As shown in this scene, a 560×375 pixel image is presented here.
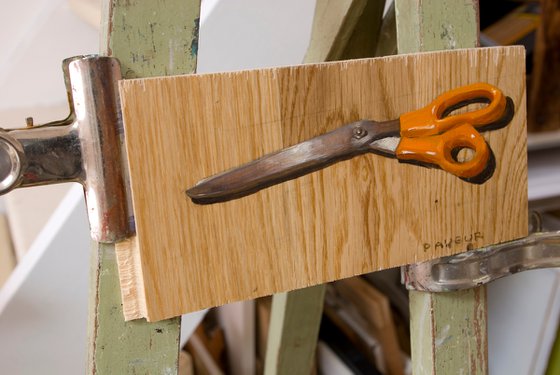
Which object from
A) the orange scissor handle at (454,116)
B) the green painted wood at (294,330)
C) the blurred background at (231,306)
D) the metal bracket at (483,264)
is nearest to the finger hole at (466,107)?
the orange scissor handle at (454,116)

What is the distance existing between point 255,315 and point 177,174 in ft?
2.43

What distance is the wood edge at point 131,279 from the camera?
0.32 meters

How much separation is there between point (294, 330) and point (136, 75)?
464 mm

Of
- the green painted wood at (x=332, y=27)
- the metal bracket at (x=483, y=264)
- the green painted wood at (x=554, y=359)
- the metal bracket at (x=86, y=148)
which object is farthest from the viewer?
the green painted wood at (x=554, y=359)

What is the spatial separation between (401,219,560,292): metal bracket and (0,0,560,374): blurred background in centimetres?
16

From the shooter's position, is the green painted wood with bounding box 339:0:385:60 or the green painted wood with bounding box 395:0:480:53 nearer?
the green painted wood with bounding box 395:0:480:53

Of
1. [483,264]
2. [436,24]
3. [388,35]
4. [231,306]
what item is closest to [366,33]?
[388,35]

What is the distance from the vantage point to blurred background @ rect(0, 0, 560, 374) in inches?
21.1

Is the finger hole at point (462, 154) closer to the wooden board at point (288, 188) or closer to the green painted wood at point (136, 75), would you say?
the wooden board at point (288, 188)

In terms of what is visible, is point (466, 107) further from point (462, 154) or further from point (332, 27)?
point (332, 27)

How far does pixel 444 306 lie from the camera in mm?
420

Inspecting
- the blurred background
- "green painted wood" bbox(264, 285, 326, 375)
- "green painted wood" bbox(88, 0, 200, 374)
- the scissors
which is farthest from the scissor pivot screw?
"green painted wood" bbox(264, 285, 326, 375)

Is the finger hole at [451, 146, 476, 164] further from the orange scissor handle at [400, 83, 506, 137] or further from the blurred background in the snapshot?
the blurred background

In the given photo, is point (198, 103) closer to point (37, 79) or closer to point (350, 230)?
point (350, 230)
